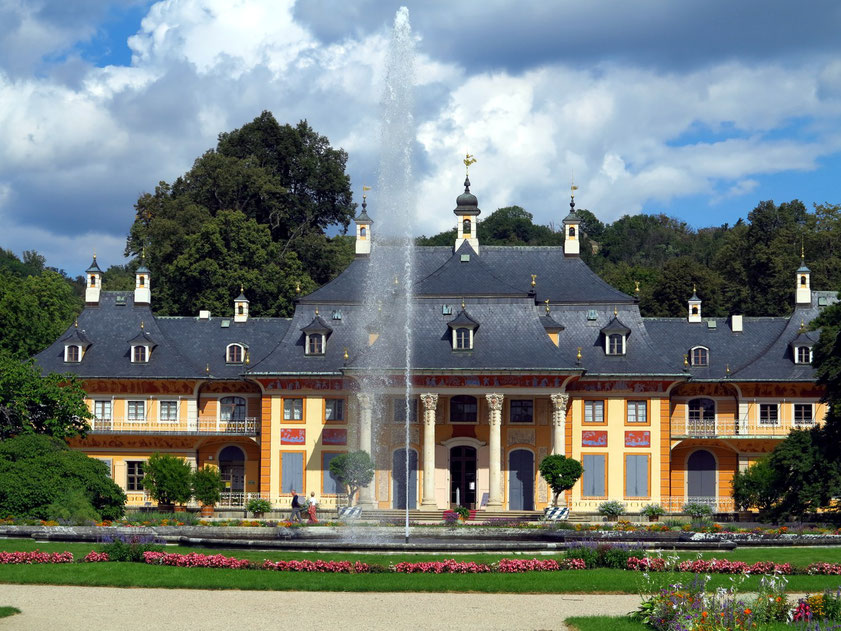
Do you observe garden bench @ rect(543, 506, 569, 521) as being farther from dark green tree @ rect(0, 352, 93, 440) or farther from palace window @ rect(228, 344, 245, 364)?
palace window @ rect(228, 344, 245, 364)

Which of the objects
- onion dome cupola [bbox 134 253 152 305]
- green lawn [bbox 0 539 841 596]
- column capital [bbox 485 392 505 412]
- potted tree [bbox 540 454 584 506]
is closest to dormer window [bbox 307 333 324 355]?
column capital [bbox 485 392 505 412]

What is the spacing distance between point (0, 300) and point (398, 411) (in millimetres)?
24119

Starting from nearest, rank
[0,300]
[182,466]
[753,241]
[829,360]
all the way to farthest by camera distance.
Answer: [829,360]
[182,466]
[0,300]
[753,241]

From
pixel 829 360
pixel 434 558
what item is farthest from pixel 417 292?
pixel 434 558

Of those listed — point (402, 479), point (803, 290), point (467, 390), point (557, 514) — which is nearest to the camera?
point (557, 514)

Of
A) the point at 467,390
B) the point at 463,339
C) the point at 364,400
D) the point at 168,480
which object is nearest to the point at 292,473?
the point at 364,400

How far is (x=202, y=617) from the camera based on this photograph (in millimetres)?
26734

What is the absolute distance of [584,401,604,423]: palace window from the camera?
66.8 metres

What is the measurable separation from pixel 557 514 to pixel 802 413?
55.1ft

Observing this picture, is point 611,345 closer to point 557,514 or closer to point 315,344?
point 557,514

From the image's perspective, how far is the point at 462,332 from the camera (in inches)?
2542

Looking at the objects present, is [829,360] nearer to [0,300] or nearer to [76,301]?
[0,300]

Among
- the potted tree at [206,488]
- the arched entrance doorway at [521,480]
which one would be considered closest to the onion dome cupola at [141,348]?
the potted tree at [206,488]

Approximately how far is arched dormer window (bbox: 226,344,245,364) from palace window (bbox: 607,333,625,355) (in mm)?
18482
